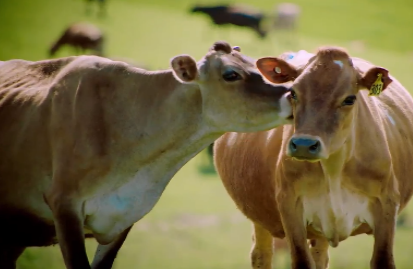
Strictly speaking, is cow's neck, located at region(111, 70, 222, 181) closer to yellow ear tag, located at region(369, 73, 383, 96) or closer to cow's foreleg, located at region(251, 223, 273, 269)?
yellow ear tag, located at region(369, 73, 383, 96)

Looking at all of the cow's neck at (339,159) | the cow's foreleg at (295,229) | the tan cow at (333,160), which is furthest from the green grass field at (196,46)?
the cow's neck at (339,159)

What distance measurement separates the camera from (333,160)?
5484mm

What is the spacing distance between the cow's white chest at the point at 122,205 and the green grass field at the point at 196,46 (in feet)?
19.7

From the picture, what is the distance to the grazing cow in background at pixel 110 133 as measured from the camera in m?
5.29

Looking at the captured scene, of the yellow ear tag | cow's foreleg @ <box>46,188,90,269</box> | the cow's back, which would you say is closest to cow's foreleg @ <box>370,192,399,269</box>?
the yellow ear tag

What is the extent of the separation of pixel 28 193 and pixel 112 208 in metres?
0.67

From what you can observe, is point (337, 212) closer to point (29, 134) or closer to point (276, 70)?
point (276, 70)

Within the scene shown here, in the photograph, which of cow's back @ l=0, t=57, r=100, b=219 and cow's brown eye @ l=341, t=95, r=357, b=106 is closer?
cow's brown eye @ l=341, t=95, r=357, b=106

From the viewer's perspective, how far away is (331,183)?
18.3 feet

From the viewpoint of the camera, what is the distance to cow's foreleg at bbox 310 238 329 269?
7139 millimetres

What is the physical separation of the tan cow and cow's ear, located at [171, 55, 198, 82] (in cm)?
50

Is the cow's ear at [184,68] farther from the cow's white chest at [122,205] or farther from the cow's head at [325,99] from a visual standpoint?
the cow's white chest at [122,205]

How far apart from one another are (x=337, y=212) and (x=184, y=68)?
59.3 inches

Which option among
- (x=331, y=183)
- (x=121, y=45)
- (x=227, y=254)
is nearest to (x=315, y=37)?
(x=121, y=45)
